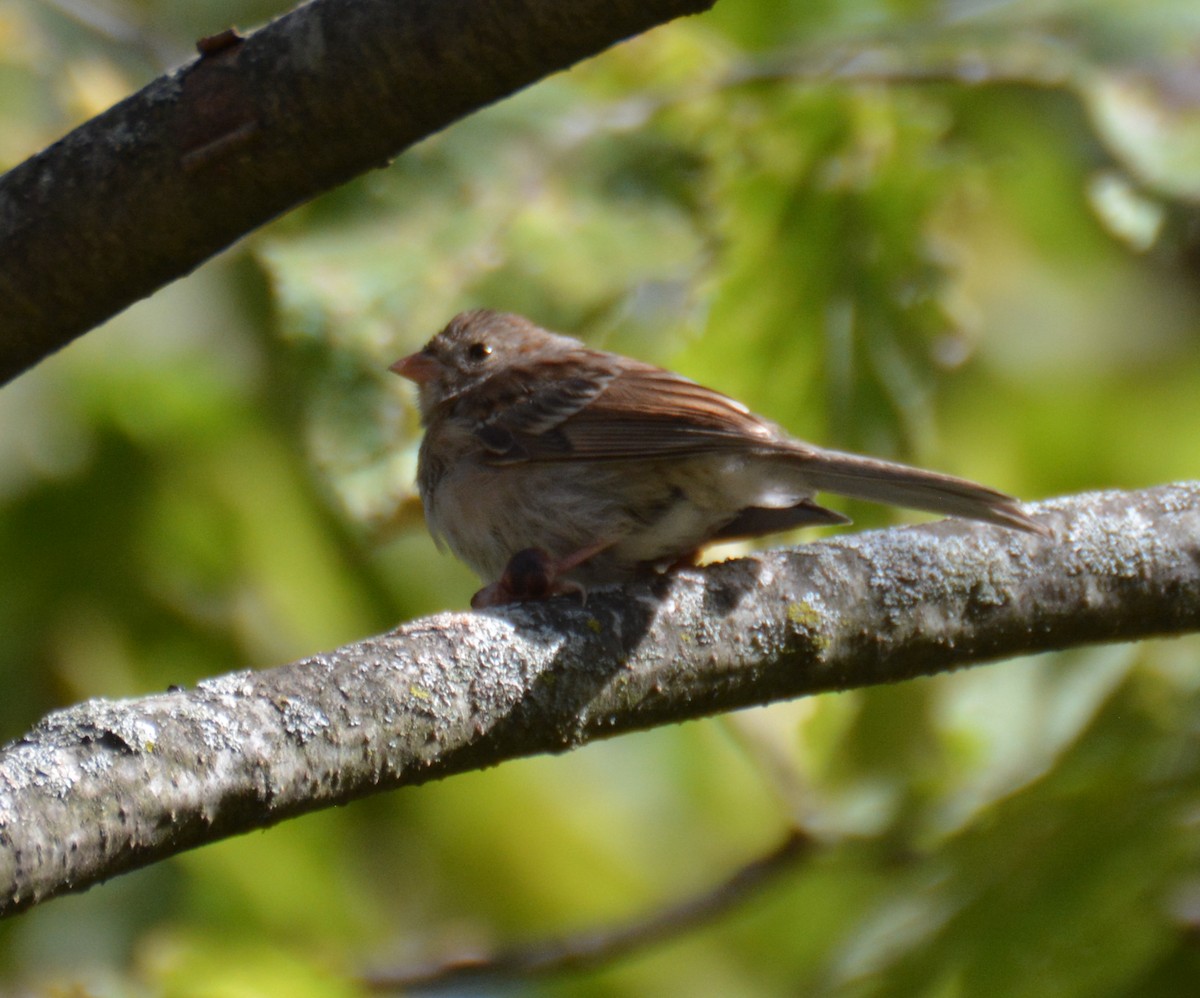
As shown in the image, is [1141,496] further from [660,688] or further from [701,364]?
[660,688]

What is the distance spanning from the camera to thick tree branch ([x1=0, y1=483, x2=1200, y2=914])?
165 cm

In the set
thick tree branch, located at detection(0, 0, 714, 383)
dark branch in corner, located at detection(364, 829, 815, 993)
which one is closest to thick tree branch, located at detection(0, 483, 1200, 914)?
thick tree branch, located at detection(0, 0, 714, 383)

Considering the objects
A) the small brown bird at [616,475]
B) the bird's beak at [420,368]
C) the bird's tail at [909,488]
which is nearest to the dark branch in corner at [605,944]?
the small brown bird at [616,475]

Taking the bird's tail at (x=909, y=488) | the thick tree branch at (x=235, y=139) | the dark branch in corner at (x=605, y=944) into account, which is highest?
the thick tree branch at (x=235, y=139)

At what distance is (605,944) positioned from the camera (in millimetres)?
3959

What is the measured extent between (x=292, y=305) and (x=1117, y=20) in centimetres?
206

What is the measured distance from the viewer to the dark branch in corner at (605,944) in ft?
12.3

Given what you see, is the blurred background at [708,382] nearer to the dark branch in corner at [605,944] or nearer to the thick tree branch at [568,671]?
the dark branch in corner at [605,944]

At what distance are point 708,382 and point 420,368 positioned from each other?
1540mm

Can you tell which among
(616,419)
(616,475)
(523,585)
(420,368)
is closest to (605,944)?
(616,475)

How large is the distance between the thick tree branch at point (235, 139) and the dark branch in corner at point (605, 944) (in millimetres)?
2124

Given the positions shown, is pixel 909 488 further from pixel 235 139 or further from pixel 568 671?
pixel 235 139

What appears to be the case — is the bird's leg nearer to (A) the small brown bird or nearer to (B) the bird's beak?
(A) the small brown bird

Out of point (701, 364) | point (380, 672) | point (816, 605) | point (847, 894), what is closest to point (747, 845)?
point (847, 894)
